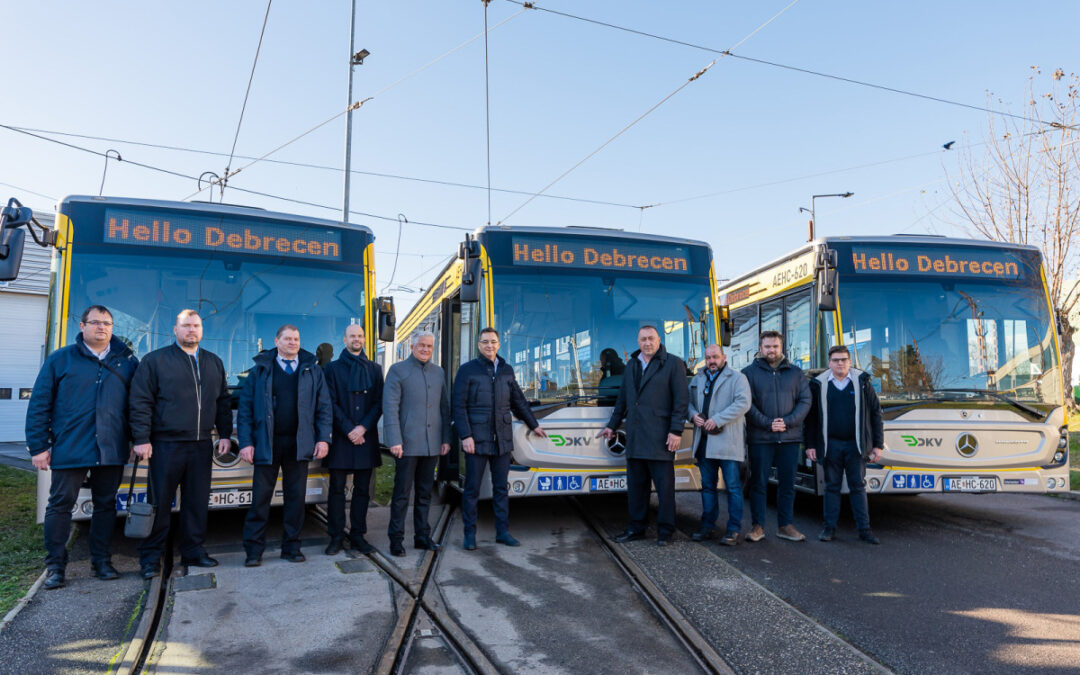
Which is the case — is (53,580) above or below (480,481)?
below

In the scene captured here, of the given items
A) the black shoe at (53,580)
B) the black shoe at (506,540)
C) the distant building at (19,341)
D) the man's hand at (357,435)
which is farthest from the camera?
the distant building at (19,341)

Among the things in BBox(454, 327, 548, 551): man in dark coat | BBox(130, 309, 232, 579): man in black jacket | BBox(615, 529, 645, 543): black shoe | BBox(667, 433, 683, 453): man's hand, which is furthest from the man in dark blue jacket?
BBox(667, 433, 683, 453): man's hand

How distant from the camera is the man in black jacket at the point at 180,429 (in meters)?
5.68

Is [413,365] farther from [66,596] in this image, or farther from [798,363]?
[798,363]

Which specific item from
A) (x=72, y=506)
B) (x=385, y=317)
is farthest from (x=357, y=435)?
(x=72, y=506)

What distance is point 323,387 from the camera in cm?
631

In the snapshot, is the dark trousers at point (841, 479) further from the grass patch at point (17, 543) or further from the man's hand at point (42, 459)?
the grass patch at point (17, 543)

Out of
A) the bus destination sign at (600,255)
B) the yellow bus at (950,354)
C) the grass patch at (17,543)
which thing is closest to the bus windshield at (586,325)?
the bus destination sign at (600,255)

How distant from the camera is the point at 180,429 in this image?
18.8 ft

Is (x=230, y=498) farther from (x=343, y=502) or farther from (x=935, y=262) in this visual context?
(x=935, y=262)

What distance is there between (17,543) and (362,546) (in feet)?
10.4

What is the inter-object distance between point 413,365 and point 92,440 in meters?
2.44

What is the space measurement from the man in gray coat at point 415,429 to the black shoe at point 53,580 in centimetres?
234

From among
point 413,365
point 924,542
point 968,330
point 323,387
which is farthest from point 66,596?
point 968,330
